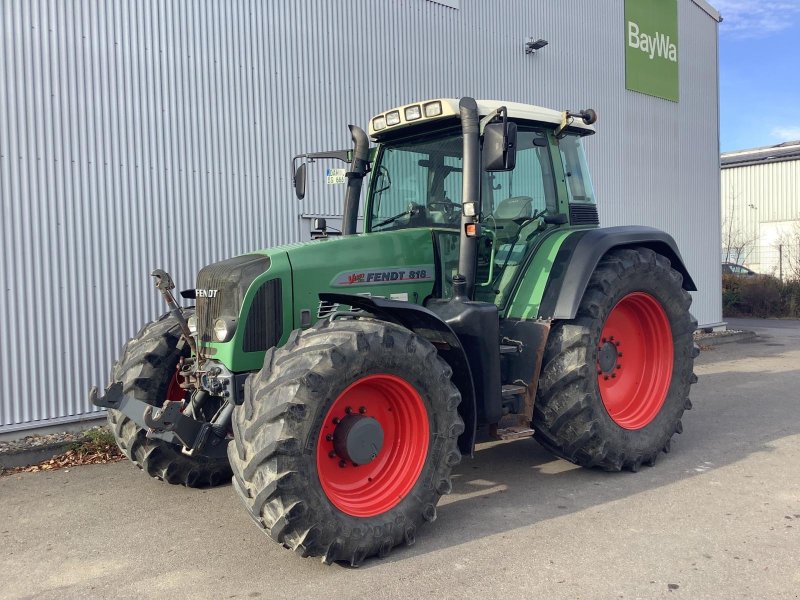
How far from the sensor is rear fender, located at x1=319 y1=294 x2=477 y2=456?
14.1 ft

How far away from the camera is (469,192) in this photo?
4.78 metres

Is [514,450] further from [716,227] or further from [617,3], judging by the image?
[716,227]

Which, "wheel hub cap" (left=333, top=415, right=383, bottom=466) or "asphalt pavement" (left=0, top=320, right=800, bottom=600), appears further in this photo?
"wheel hub cap" (left=333, top=415, right=383, bottom=466)

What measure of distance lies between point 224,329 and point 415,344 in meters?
1.19

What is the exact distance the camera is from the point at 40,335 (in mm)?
6789

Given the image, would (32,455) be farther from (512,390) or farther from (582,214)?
(582,214)

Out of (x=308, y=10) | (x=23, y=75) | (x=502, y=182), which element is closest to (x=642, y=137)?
(x=308, y=10)

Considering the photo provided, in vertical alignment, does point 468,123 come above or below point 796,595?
above

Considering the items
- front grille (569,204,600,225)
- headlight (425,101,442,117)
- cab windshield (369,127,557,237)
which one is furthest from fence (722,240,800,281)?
headlight (425,101,442,117)

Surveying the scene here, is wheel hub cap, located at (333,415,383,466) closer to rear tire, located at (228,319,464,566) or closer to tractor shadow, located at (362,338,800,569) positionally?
rear tire, located at (228,319,464,566)

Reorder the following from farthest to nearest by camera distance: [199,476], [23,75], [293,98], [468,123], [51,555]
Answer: [293,98]
[23,75]
[199,476]
[468,123]
[51,555]

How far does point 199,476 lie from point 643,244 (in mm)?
3949

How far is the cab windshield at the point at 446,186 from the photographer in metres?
5.28

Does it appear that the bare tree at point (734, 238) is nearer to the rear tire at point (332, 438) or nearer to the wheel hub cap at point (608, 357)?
the wheel hub cap at point (608, 357)
